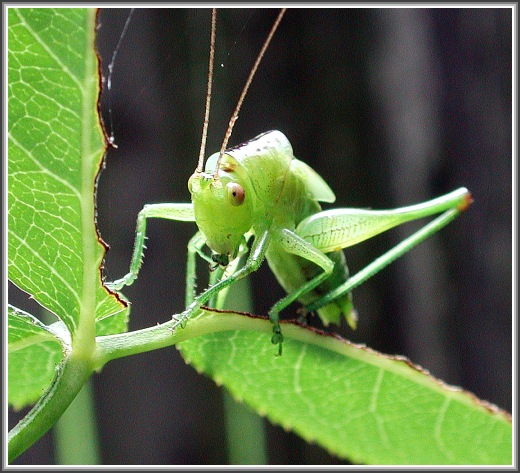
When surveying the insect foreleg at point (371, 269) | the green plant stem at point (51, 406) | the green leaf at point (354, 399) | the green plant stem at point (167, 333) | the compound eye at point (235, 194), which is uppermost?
the compound eye at point (235, 194)

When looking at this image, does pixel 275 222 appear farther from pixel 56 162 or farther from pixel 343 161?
pixel 343 161

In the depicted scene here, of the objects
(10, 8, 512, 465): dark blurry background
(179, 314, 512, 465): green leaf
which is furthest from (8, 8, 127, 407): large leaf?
(10, 8, 512, 465): dark blurry background

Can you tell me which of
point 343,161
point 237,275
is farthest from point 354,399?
point 343,161

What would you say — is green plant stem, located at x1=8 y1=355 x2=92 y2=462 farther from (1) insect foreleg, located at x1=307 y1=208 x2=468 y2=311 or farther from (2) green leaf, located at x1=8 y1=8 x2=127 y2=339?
(1) insect foreleg, located at x1=307 y1=208 x2=468 y2=311

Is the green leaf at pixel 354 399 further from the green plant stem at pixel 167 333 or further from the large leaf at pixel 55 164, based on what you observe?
the large leaf at pixel 55 164

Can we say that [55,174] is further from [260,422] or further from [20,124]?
[260,422]

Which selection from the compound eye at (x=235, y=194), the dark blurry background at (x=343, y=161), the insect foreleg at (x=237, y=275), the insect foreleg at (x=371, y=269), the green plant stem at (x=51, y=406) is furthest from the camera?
the dark blurry background at (x=343, y=161)

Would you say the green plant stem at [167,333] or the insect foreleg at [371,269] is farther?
the insect foreleg at [371,269]

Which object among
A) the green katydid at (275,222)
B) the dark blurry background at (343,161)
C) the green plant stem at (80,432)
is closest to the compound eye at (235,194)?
the green katydid at (275,222)
